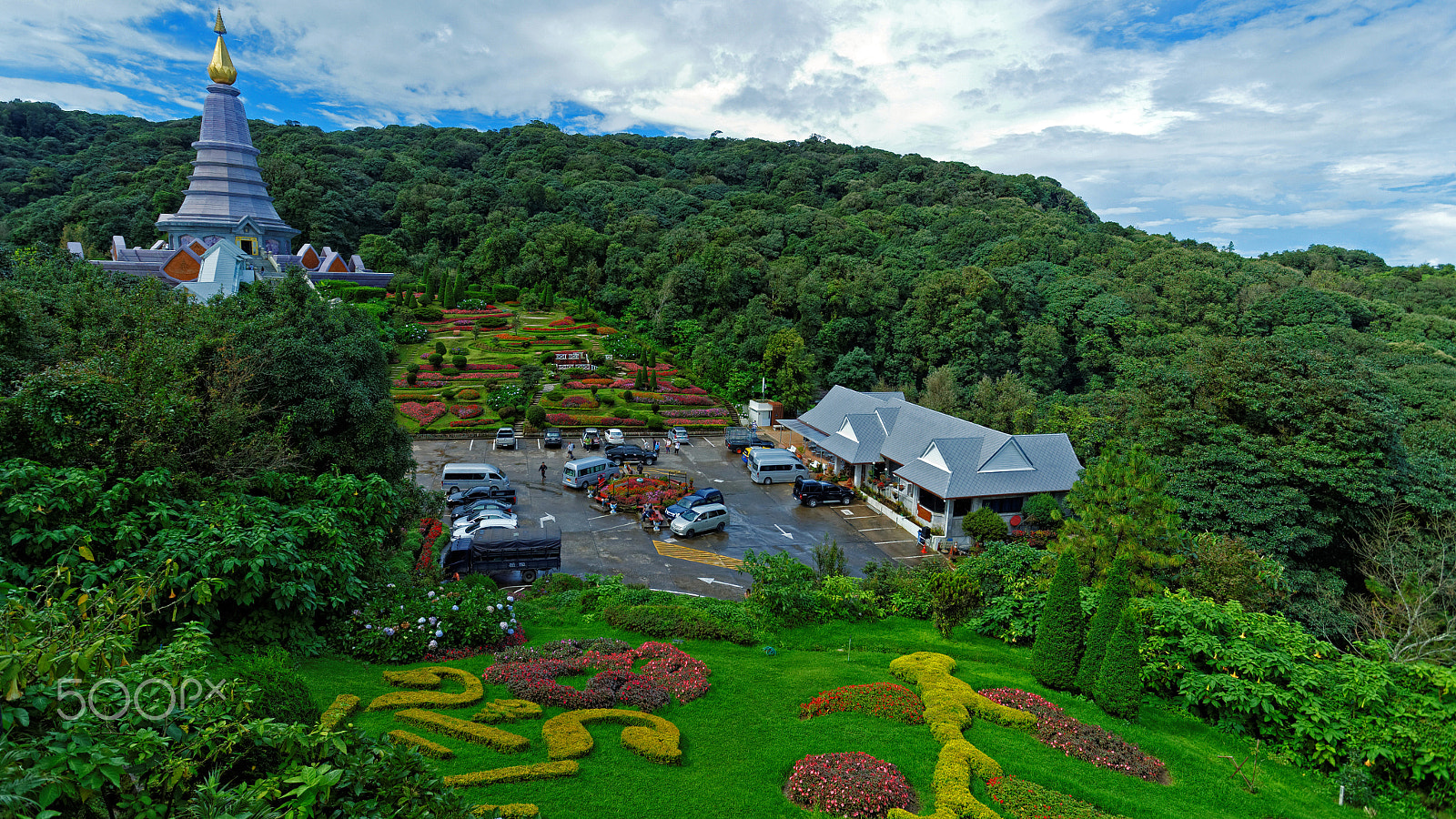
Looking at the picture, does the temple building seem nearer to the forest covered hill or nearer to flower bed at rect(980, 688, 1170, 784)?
the forest covered hill

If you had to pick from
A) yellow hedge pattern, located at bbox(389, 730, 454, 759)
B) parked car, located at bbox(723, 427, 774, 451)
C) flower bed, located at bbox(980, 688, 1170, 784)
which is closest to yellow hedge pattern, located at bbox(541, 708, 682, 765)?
yellow hedge pattern, located at bbox(389, 730, 454, 759)

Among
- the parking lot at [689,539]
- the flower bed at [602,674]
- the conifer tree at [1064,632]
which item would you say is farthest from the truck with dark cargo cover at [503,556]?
the conifer tree at [1064,632]

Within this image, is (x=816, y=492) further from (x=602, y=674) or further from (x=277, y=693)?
(x=277, y=693)

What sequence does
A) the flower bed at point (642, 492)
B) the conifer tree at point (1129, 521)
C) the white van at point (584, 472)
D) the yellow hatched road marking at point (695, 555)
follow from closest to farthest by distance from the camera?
the conifer tree at point (1129, 521), the yellow hatched road marking at point (695, 555), the flower bed at point (642, 492), the white van at point (584, 472)

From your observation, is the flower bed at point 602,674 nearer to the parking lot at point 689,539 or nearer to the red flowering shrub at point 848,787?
the red flowering shrub at point 848,787

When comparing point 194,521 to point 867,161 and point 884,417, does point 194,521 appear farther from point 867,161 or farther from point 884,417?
point 867,161

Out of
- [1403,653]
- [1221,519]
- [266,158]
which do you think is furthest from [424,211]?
[1403,653]
